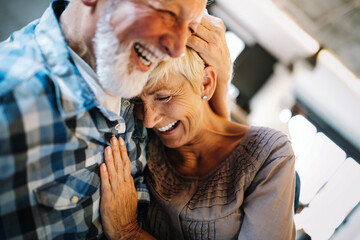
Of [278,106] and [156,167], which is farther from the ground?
[278,106]

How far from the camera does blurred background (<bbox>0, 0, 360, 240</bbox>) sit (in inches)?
115

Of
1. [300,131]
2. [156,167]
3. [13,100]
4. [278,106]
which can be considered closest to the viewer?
[13,100]

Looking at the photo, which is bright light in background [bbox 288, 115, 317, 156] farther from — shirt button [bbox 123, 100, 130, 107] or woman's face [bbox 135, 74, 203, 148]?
shirt button [bbox 123, 100, 130, 107]

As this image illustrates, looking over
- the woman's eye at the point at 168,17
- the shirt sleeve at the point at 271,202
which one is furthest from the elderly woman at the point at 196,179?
the woman's eye at the point at 168,17

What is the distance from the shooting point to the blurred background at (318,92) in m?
2.92

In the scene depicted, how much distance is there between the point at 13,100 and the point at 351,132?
332 cm

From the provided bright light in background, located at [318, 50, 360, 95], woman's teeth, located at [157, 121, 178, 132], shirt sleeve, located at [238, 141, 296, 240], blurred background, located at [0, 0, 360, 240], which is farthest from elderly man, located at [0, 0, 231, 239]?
bright light in background, located at [318, 50, 360, 95]

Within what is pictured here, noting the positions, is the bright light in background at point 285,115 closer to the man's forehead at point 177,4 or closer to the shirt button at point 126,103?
the shirt button at point 126,103

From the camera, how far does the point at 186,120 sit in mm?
1351

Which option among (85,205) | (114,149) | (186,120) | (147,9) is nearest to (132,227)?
(85,205)

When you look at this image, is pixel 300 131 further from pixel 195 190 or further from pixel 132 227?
pixel 132 227

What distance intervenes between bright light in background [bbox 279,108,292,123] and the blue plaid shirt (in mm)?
2886

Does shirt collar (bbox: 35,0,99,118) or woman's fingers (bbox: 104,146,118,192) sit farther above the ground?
shirt collar (bbox: 35,0,99,118)

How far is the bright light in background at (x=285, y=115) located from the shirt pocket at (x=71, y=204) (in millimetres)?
2991
